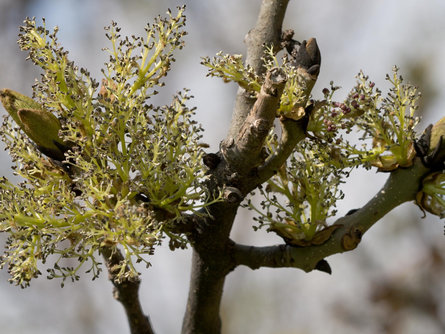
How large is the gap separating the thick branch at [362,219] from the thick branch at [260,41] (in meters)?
0.29

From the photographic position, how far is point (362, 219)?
1251 mm

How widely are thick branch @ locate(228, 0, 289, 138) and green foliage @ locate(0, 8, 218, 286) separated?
0.19 m

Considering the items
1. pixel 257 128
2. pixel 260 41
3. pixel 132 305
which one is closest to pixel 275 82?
pixel 257 128

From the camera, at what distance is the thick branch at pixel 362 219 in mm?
1229

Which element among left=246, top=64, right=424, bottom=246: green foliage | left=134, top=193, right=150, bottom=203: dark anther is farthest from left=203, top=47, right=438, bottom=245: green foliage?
left=134, top=193, right=150, bottom=203: dark anther

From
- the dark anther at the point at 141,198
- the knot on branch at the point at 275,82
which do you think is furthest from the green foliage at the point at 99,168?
the knot on branch at the point at 275,82

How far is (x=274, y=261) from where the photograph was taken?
1312 millimetres

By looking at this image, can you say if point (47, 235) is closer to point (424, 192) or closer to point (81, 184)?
point (81, 184)

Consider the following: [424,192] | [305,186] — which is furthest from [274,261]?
[424,192]

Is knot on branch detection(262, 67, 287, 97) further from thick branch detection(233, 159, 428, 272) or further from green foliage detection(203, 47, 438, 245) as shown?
thick branch detection(233, 159, 428, 272)

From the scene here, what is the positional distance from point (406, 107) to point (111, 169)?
0.57 m

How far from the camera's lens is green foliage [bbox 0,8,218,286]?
Result: 1.08 meters

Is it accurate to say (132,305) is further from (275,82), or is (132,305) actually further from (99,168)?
(275,82)

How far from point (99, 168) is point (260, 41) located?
1.66 ft
